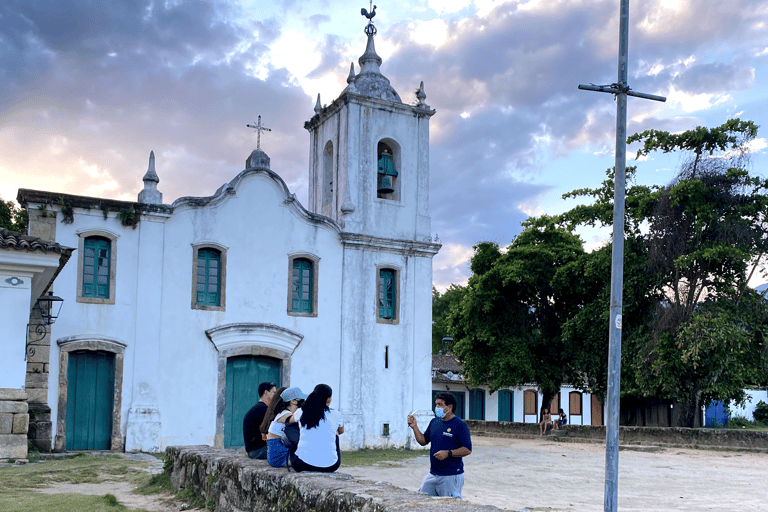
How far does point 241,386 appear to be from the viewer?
19141 millimetres

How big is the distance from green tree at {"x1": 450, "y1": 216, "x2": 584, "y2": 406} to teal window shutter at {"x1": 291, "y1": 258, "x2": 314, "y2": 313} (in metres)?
11.7

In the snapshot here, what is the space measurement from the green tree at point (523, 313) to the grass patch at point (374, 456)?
10.5 metres

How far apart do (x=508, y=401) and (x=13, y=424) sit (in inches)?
1180

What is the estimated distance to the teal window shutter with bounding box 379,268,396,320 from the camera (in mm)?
21109

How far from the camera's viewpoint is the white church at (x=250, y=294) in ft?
57.2

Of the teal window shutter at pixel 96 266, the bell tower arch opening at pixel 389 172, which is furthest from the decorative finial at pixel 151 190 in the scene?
the bell tower arch opening at pixel 389 172

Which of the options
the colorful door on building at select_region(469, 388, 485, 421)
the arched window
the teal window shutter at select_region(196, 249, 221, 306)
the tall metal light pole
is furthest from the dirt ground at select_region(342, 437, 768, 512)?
the colorful door on building at select_region(469, 388, 485, 421)

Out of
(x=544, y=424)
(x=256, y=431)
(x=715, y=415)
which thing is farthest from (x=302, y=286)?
(x=715, y=415)

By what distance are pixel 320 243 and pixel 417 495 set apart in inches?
588

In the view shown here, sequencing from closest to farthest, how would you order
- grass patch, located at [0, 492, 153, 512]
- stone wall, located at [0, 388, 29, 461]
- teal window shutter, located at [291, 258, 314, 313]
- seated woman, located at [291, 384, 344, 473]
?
1. seated woman, located at [291, 384, 344, 473]
2. grass patch, located at [0, 492, 153, 512]
3. stone wall, located at [0, 388, 29, 461]
4. teal window shutter, located at [291, 258, 314, 313]

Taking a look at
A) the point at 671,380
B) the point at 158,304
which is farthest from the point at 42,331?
the point at 671,380

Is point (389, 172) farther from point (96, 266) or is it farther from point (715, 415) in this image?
point (715, 415)

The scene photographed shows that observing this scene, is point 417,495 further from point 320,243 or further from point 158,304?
point 320,243

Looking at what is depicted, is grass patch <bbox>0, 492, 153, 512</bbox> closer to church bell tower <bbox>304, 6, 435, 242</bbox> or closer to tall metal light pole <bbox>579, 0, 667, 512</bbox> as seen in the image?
tall metal light pole <bbox>579, 0, 667, 512</bbox>
